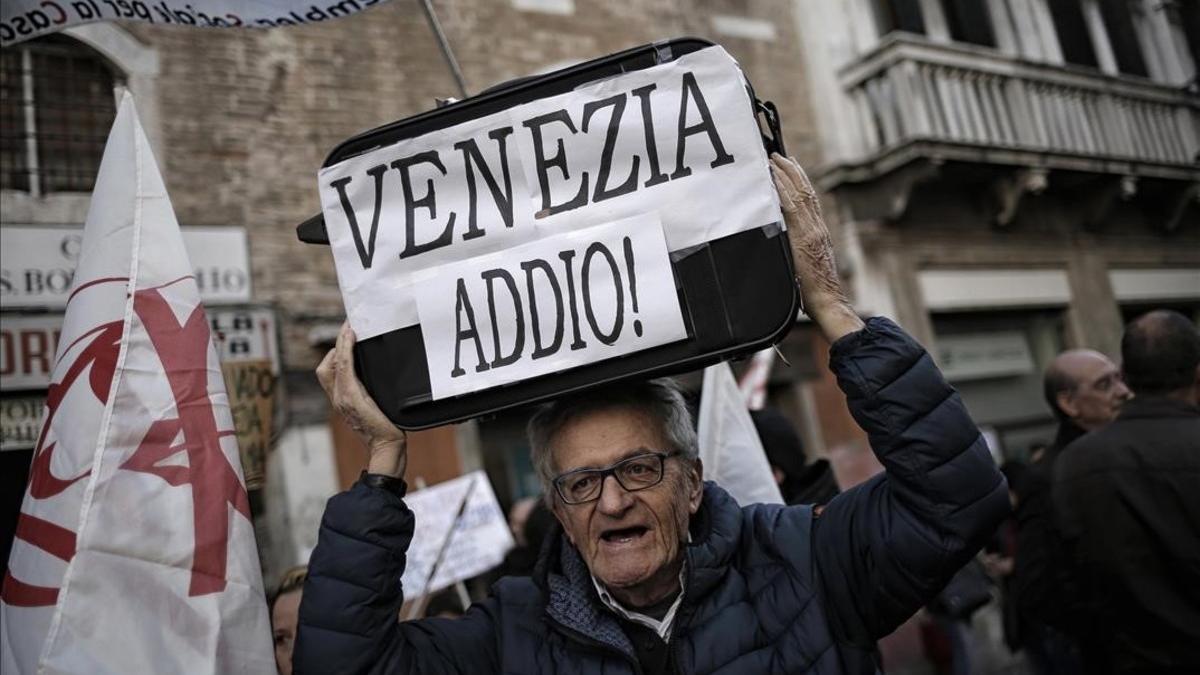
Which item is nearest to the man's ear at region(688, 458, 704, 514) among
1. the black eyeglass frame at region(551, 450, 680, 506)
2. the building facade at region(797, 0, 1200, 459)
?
the black eyeglass frame at region(551, 450, 680, 506)

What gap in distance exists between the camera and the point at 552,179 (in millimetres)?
1767

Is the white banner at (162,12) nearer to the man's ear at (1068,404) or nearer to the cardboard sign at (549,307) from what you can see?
the cardboard sign at (549,307)

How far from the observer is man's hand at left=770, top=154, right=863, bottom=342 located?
1.72m

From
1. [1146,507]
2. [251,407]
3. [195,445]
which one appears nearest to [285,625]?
[195,445]

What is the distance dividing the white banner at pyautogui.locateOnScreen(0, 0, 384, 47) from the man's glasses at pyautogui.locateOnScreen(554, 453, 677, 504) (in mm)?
1449

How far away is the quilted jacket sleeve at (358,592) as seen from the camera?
1.70m

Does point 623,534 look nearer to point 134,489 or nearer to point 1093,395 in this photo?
point 134,489

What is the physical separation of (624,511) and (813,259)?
581mm

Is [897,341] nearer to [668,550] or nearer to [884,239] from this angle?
[668,550]

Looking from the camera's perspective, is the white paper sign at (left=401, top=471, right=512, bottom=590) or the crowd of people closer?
the crowd of people

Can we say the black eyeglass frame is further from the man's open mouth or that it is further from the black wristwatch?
the black wristwatch

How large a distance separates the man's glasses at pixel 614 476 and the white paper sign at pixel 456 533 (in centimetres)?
305

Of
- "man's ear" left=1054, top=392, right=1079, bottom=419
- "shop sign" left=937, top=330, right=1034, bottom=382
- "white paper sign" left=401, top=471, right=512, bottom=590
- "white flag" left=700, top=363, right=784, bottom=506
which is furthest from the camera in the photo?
"shop sign" left=937, top=330, right=1034, bottom=382

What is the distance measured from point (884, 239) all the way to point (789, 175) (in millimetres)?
7962
